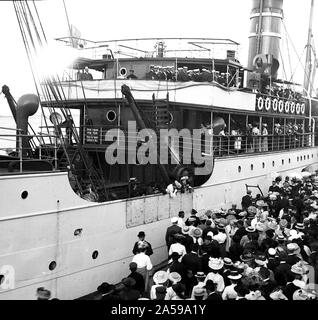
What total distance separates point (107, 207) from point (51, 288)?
6.58ft

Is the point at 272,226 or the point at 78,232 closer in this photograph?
the point at 78,232

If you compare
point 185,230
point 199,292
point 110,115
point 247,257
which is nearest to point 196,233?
point 185,230

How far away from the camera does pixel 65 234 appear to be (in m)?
7.90

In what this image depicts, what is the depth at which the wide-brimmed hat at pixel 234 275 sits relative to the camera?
238 inches

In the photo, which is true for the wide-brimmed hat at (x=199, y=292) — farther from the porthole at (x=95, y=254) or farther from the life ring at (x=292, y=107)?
the life ring at (x=292, y=107)

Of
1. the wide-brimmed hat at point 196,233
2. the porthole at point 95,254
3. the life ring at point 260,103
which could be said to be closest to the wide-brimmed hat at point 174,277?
the wide-brimmed hat at point 196,233

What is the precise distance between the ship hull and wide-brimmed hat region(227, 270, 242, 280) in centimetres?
339

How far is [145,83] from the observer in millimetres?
12523

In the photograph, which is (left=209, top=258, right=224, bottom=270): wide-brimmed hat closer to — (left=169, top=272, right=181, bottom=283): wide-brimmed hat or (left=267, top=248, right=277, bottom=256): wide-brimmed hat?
(left=169, top=272, right=181, bottom=283): wide-brimmed hat

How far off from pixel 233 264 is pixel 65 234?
3.31 metres

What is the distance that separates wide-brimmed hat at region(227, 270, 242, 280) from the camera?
19.8 ft

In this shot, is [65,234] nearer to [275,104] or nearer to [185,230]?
[185,230]

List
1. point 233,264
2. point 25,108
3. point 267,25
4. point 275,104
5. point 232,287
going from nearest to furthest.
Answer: point 232,287
point 233,264
point 25,108
point 275,104
point 267,25
